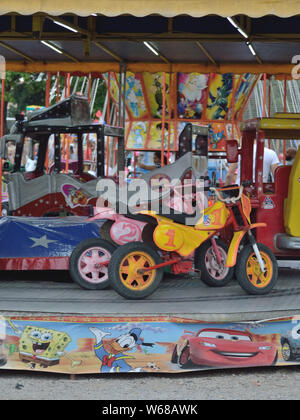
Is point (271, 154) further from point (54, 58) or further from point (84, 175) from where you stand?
point (54, 58)

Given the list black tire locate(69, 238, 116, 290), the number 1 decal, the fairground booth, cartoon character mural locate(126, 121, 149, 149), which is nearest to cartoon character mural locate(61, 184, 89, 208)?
the fairground booth

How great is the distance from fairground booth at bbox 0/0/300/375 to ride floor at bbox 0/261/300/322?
15mm

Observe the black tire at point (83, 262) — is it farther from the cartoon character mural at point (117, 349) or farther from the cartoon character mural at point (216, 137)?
the cartoon character mural at point (216, 137)

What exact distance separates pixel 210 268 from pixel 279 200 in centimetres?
101

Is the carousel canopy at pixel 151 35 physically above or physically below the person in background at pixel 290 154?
above

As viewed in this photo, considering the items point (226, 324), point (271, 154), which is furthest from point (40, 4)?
point (271, 154)

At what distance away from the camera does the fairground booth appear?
5180 mm

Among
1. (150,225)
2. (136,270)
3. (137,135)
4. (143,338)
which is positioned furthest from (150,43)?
(143,338)

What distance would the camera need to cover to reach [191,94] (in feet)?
41.1

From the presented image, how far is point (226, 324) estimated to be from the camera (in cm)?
522

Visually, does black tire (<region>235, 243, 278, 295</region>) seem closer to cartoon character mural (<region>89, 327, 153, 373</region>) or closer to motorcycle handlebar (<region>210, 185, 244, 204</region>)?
motorcycle handlebar (<region>210, 185, 244, 204</region>)

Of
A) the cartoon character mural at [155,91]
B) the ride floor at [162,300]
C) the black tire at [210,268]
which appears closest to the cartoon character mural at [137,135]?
the cartoon character mural at [155,91]

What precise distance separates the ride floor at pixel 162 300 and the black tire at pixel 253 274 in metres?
0.08

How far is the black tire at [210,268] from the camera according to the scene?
657 centimetres
